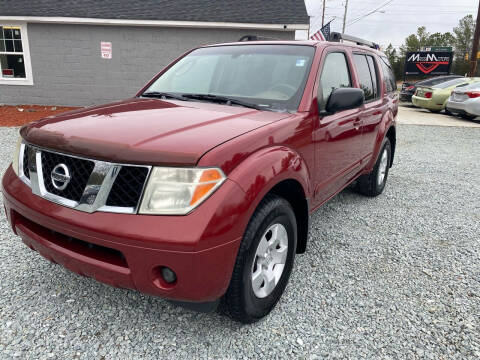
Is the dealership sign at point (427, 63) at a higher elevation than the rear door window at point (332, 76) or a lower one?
higher

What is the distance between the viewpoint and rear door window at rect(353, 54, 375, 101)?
12.7 ft

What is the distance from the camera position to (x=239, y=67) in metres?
3.17

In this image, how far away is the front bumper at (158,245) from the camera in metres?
1.75

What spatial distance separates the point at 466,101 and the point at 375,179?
10686 millimetres

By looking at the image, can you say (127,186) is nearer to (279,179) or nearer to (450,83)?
(279,179)

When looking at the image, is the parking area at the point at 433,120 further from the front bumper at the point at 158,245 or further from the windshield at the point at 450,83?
the front bumper at the point at 158,245

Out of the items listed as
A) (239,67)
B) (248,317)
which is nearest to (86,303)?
(248,317)

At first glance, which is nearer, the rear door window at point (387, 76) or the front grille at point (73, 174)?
the front grille at point (73, 174)

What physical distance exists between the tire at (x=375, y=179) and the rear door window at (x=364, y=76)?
0.87 meters

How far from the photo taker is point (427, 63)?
23.2 meters

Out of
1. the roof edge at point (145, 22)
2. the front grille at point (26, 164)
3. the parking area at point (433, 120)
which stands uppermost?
the roof edge at point (145, 22)

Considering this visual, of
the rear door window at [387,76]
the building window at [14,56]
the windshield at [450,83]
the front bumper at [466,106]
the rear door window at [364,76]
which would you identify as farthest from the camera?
the windshield at [450,83]

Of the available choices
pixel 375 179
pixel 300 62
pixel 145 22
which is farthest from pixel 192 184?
pixel 145 22

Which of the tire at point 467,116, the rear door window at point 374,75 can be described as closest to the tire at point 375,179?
the rear door window at point 374,75
